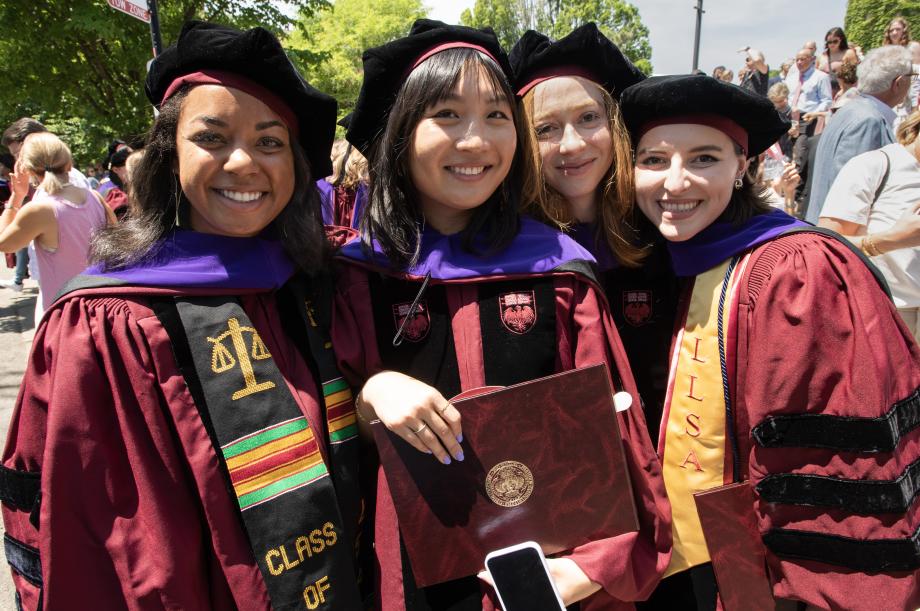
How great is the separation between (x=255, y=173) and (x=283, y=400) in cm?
65

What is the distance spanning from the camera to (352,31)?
40000 millimetres

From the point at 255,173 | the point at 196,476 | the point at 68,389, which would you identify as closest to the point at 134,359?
the point at 68,389

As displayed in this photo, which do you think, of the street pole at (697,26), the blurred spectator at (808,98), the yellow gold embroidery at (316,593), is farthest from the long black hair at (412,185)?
the street pole at (697,26)

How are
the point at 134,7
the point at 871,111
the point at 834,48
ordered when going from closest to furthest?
the point at 871,111, the point at 134,7, the point at 834,48

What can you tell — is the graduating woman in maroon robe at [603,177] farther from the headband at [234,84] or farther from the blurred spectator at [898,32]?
the blurred spectator at [898,32]

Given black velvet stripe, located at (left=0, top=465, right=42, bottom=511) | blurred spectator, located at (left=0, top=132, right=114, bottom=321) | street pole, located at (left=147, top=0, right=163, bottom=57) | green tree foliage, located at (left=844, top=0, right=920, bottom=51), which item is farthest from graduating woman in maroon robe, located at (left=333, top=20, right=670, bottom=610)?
green tree foliage, located at (left=844, top=0, right=920, bottom=51)

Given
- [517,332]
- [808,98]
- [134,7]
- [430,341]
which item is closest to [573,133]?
[517,332]

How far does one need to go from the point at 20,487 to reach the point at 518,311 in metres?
1.40

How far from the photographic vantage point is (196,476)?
1.49 metres

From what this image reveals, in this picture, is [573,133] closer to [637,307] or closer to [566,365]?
→ [637,307]

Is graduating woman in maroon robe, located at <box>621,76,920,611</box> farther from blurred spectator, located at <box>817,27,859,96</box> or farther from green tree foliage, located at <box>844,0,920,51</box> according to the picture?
green tree foliage, located at <box>844,0,920,51</box>

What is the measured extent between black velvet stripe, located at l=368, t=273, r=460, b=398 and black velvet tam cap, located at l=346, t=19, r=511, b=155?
1.86 ft

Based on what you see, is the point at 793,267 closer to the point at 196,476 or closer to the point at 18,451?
the point at 196,476

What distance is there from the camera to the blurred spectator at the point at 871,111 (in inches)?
163
